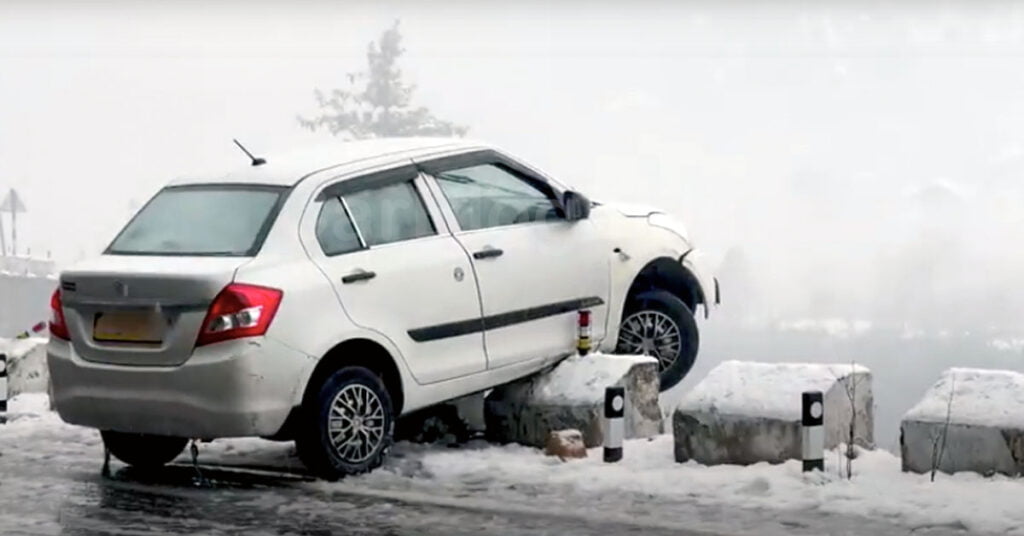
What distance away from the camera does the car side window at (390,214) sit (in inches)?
352

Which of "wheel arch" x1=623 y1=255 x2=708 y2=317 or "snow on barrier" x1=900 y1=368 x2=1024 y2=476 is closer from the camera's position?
"snow on barrier" x1=900 y1=368 x2=1024 y2=476

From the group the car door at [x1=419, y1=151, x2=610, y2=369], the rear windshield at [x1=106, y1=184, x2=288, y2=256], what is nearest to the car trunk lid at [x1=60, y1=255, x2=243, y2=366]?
the rear windshield at [x1=106, y1=184, x2=288, y2=256]

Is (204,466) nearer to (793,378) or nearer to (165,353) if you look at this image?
(165,353)

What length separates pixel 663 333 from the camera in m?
10.9

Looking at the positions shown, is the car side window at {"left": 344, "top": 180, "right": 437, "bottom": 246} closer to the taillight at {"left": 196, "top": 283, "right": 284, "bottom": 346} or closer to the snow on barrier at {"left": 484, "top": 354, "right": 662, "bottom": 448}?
the taillight at {"left": 196, "top": 283, "right": 284, "bottom": 346}

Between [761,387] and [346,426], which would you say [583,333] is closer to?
[761,387]

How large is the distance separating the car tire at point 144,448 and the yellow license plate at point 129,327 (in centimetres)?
90

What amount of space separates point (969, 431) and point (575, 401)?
2586 mm

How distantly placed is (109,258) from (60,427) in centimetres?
289

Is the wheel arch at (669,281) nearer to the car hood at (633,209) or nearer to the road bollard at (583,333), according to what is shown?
the car hood at (633,209)

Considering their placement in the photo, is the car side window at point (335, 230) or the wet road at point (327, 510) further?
the car side window at point (335, 230)

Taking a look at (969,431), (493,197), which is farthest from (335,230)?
(969,431)

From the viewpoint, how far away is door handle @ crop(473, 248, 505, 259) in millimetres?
9297

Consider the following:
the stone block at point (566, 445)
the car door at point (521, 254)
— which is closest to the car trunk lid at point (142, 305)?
the car door at point (521, 254)
